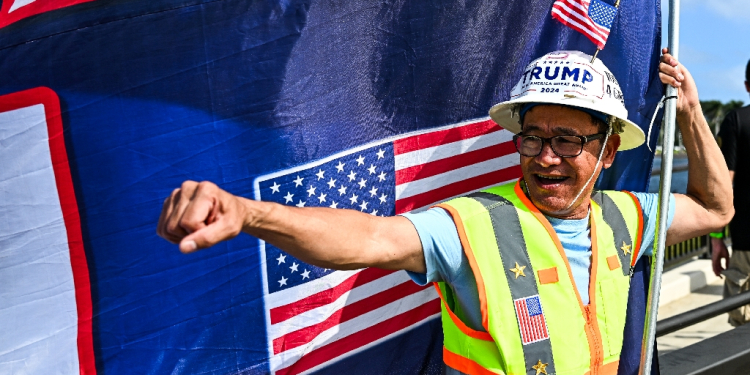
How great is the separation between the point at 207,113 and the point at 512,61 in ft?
4.14

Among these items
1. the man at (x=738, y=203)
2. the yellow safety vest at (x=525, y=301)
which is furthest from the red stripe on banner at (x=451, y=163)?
the man at (x=738, y=203)

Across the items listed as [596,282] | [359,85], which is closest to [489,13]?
[359,85]

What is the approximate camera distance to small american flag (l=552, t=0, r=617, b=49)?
108 inches

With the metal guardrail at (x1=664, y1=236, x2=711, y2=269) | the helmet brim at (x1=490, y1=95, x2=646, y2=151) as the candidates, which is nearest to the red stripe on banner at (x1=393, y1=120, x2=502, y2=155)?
the helmet brim at (x1=490, y1=95, x2=646, y2=151)

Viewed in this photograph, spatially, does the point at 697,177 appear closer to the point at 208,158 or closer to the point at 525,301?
the point at 525,301

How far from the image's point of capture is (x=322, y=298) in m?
2.62

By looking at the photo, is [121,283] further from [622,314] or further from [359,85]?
[622,314]

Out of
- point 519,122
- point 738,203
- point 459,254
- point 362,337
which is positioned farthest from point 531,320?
point 738,203

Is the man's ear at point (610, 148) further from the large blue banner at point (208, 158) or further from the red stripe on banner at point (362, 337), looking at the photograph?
the red stripe on banner at point (362, 337)

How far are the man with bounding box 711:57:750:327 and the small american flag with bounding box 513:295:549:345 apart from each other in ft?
8.79

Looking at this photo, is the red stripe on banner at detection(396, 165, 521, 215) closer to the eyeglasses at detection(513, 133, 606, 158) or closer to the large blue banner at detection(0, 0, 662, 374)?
the large blue banner at detection(0, 0, 662, 374)

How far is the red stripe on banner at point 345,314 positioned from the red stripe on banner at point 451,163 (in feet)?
1.39

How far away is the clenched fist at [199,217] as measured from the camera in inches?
59.3

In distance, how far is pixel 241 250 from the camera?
245cm
